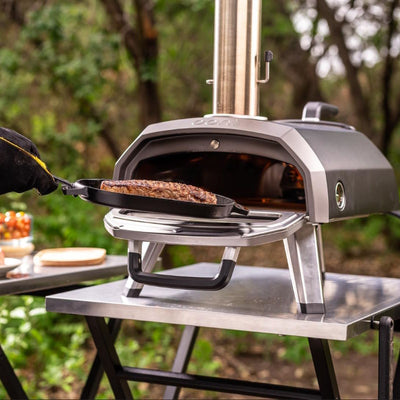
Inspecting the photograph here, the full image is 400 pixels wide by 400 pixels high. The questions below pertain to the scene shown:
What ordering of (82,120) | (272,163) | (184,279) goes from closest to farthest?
(184,279) → (272,163) → (82,120)

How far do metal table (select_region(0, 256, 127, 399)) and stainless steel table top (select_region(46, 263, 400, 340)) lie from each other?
0.16m

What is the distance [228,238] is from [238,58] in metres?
0.72

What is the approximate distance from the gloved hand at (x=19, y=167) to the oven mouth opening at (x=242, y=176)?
0.49 m

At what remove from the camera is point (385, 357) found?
6.43ft

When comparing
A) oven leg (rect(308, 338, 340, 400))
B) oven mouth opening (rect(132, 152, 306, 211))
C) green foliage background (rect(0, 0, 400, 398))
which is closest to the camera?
oven leg (rect(308, 338, 340, 400))

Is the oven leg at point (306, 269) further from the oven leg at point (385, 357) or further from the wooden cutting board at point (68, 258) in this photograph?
the wooden cutting board at point (68, 258)

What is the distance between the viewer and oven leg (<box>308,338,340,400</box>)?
6.80 feet

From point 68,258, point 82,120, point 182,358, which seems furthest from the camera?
point 82,120

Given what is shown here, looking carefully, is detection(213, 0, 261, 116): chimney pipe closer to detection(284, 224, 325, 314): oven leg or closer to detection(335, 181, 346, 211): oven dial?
detection(335, 181, 346, 211): oven dial

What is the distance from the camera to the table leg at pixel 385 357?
6.40 feet

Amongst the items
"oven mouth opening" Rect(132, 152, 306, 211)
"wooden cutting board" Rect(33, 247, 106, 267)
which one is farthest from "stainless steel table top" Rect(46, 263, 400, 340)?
"oven mouth opening" Rect(132, 152, 306, 211)

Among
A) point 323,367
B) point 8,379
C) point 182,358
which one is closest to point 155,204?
point 323,367

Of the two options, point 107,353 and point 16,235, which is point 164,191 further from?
point 16,235

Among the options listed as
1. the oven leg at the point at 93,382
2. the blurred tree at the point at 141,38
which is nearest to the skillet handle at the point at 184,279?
the oven leg at the point at 93,382
